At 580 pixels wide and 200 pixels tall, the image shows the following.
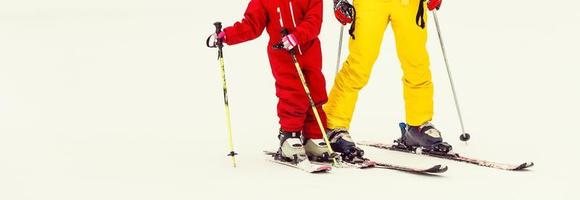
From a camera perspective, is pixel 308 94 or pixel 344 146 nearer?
pixel 308 94

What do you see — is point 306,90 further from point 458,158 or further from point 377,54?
point 458,158

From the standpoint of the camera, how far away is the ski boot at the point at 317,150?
19.7 feet

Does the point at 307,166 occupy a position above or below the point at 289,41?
below

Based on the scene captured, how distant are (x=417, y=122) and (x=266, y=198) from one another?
6.16 ft

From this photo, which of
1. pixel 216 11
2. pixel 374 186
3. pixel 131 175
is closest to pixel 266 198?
pixel 374 186

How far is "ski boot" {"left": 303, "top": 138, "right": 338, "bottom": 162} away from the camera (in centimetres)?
601

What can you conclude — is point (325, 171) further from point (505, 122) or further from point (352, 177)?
point (505, 122)

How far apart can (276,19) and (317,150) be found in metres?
0.94

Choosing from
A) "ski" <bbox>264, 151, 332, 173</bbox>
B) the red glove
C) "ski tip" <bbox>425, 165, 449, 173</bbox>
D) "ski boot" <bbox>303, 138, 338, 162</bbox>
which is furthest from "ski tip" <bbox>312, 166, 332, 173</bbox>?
the red glove

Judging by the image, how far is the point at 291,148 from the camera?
5898 millimetres

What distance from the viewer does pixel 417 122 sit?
647cm

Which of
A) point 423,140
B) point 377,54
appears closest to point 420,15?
point 377,54

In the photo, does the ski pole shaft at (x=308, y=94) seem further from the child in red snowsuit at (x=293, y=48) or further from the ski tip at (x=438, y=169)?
the ski tip at (x=438, y=169)

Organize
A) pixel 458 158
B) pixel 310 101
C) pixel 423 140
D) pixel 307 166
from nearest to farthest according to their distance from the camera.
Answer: pixel 307 166 < pixel 310 101 < pixel 458 158 < pixel 423 140
